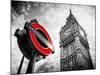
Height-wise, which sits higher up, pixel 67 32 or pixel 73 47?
pixel 67 32

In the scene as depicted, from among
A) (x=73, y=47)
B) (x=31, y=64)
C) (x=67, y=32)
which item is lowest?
(x=31, y=64)

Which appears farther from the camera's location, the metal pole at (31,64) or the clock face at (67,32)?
the clock face at (67,32)

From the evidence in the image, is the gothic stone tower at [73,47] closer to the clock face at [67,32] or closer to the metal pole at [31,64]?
the clock face at [67,32]

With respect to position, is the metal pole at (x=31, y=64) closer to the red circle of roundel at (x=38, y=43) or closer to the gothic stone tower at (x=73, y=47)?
the red circle of roundel at (x=38, y=43)

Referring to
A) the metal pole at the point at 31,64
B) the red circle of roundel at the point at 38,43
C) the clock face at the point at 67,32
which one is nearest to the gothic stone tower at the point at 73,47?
the clock face at the point at 67,32

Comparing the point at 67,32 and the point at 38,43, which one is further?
the point at 67,32

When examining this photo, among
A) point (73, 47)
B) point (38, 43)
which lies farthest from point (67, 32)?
point (38, 43)

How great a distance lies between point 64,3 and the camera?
3.15 m

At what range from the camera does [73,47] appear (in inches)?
126

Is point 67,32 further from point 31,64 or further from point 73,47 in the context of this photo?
point 31,64

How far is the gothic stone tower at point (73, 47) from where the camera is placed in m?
3.15

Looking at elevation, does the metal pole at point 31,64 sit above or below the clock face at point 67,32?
below

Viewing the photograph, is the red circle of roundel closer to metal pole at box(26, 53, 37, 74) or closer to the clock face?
metal pole at box(26, 53, 37, 74)
